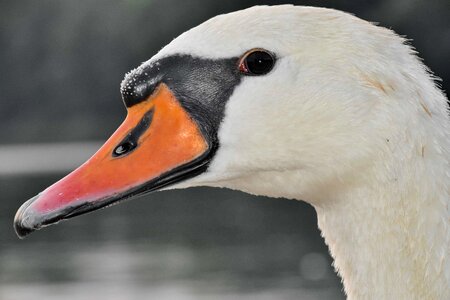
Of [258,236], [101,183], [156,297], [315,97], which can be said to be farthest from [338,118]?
[258,236]

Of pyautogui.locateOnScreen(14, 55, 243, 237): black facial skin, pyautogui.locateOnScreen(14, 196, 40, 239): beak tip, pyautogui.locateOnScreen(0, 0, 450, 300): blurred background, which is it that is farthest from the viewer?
pyautogui.locateOnScreen(0, 0, 450, 300): blurred background

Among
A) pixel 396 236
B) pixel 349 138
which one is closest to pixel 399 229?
pixel 396 236

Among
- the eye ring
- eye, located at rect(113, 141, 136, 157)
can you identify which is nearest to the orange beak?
eye, located at rect(113, 141, 136, 157)

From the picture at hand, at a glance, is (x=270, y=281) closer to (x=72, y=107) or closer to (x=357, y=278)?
(x=357, y=278)

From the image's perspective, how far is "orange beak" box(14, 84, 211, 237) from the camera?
3332mm

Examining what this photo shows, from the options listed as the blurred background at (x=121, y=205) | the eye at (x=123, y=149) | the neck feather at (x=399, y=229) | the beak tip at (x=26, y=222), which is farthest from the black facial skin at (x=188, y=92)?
the blurred background at (x=121, y=205)

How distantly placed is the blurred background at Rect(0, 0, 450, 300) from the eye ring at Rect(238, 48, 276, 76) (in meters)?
6.56

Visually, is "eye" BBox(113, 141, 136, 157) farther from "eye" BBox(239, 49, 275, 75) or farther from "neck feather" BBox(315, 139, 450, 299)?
"neck feather" BBox(315, 139, 450, 299)

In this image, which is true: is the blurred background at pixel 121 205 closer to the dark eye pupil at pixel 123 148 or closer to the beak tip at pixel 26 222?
the dark eye pupil at pixel 123 148

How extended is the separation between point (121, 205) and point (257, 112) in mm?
19660

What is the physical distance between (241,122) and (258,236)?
50.7 ft

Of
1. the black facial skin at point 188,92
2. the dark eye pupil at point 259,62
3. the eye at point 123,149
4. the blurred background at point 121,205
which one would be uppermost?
the dark eye pupil at point 259,62

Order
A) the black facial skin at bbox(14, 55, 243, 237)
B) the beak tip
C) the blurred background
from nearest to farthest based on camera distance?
the beak tip, the black facial skin at bbox(14, 55, 243, 237), the blurred background

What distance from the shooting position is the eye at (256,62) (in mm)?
3369
